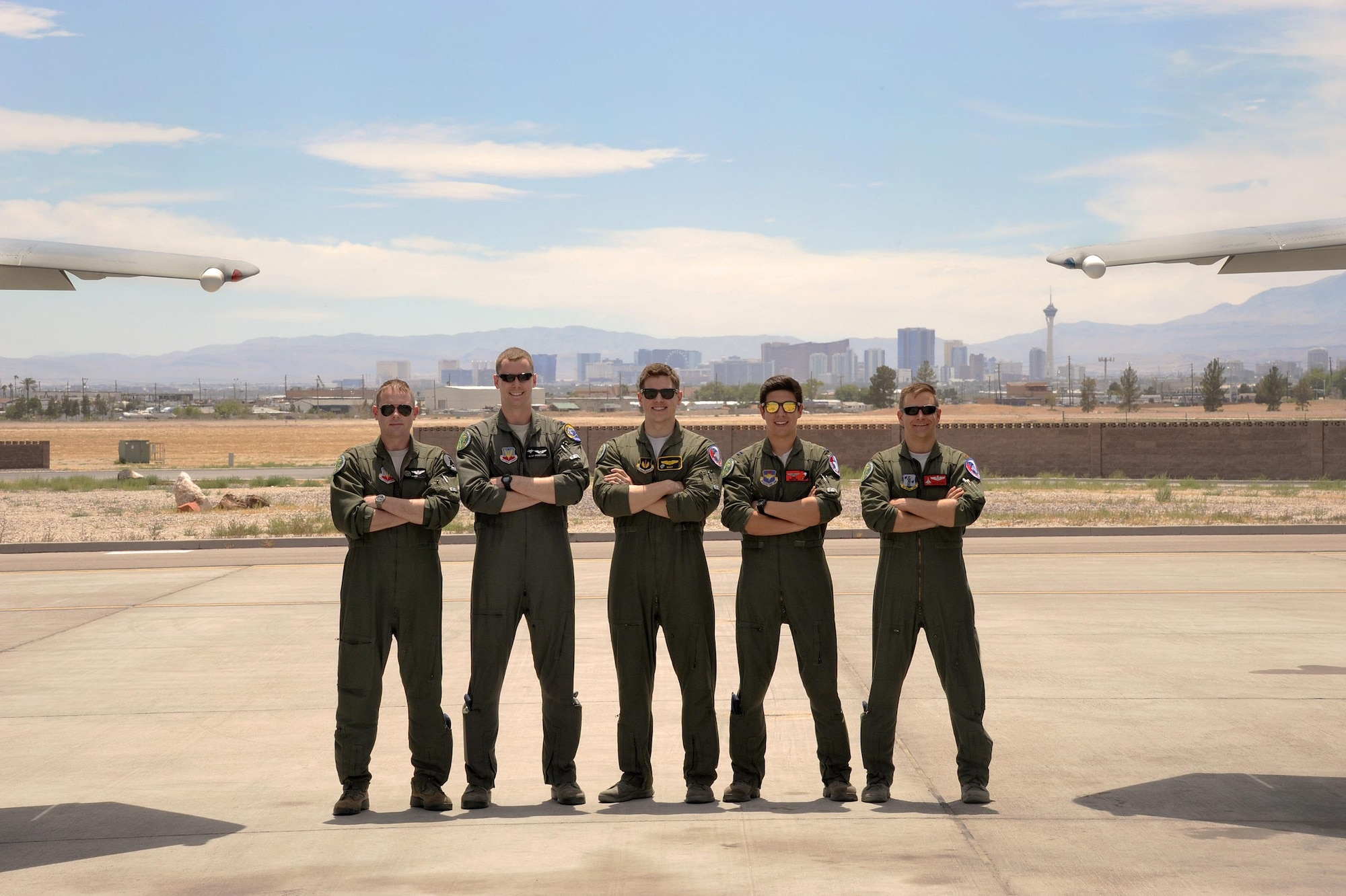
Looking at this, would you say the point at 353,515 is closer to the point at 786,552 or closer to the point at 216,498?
the point at 786,552

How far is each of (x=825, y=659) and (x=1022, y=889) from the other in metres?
1.62

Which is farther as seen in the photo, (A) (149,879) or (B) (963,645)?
(B) (963,645)

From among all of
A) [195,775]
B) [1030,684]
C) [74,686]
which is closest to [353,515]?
[195,775]

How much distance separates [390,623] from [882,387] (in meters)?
126

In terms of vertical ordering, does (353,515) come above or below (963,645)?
above

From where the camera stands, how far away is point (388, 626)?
598 centimetres

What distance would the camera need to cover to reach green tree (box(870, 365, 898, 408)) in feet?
416

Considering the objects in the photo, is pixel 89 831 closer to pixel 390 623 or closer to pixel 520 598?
pixel 390 623

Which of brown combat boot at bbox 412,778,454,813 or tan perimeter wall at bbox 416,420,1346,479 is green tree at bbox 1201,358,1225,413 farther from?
brown combat boot at bbox 412,778,454,813

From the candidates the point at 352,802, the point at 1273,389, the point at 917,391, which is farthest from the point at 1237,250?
the point at 1273,389

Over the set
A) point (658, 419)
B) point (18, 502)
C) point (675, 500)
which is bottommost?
point (18, 502)

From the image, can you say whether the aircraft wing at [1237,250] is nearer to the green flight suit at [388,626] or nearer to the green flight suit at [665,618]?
the green flight suit at [665,618]

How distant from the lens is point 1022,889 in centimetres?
470

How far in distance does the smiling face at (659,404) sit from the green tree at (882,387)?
121 m
